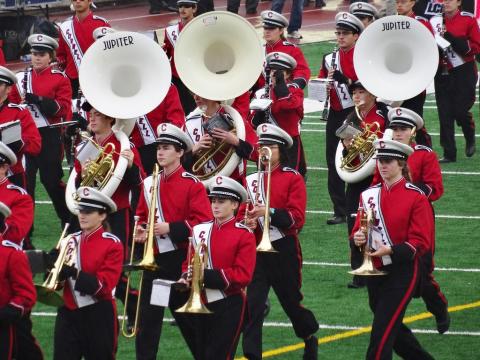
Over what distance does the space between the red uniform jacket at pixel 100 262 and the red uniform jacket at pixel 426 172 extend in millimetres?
2516

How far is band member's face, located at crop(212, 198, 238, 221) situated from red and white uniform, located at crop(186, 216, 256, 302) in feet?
0.12

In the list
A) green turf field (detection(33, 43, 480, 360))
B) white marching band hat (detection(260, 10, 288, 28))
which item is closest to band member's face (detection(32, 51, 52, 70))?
green turf field (detection(33, 43, 480, 360))

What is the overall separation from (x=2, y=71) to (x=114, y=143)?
1.32 m

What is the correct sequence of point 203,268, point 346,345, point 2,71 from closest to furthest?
point 203,268 → point 346,345 → point 2,71

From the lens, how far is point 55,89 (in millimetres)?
14188

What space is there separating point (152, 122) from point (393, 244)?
3.28m

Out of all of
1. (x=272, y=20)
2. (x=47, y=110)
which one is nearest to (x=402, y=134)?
(x=272, y=20)

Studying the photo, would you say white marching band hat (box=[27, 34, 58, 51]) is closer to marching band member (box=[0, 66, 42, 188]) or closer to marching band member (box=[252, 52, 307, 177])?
marching band member (box=[0, 66, 42, 188])

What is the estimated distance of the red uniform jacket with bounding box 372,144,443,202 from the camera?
11734 millimetres

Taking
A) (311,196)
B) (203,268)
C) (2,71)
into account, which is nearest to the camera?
(203,268)

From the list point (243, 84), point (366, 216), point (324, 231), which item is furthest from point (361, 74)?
point (366, 216)

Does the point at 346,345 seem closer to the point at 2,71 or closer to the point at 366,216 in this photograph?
the point at 366,216

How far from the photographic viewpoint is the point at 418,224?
10242 mm

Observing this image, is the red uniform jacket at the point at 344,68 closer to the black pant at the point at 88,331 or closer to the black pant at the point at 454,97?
the black pant at the point at 454,97
